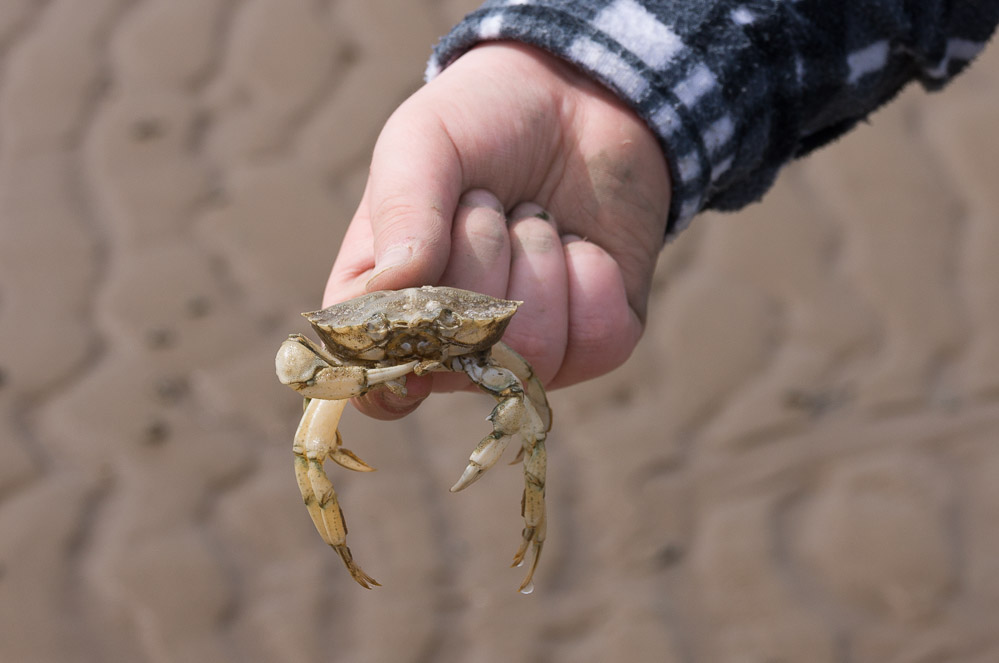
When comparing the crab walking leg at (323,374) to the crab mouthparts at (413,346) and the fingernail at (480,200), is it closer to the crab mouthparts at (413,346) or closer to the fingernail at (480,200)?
the crab mouthparts at (413,346)

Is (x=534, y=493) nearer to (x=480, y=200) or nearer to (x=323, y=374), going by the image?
(x=323, y=374)

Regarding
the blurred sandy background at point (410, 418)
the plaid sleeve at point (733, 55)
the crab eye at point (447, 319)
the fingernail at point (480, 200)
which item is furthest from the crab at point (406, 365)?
the blurred sandy background at point (410, 418)

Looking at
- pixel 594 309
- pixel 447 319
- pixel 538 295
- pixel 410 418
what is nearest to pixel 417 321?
pixel 447 319

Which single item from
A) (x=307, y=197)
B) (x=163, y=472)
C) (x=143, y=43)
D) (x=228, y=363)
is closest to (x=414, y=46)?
(x=307, y=197)

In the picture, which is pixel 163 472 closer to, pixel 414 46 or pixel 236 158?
pixel 236 158

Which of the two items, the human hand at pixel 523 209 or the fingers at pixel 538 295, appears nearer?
the human hand at pixel 523 209

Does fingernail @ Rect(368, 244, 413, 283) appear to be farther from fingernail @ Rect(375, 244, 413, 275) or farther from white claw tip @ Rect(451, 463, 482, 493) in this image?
white claw tip @ Rect(451, 463, 482, 493)
